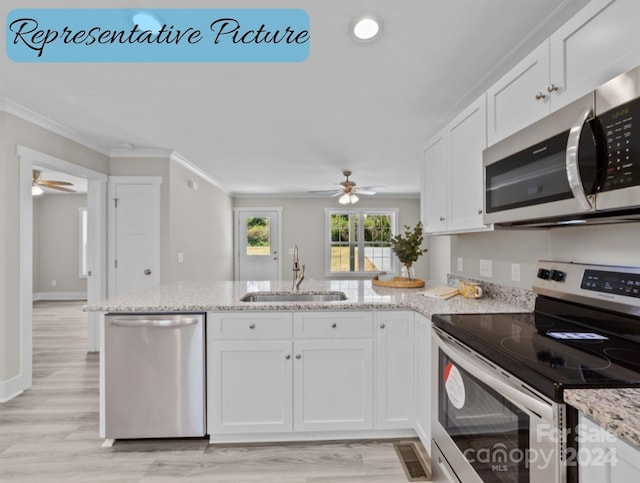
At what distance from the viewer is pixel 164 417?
198 centimetres

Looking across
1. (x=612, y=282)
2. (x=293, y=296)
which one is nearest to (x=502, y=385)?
(x=612, y=282)

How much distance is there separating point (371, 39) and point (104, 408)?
2.65 m

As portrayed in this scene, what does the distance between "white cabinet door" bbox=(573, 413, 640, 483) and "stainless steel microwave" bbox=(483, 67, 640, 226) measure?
23.5 inches

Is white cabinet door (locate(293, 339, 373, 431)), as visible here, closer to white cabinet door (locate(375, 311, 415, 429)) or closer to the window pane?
white cabinet door (locate(375, 311, 415, 429))

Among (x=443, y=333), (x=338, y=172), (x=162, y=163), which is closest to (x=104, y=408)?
(x=443, y=333)

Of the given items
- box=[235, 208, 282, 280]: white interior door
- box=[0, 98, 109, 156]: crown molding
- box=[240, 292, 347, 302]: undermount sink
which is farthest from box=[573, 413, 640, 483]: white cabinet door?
box=[235, 208, 282, 280]: white interior door

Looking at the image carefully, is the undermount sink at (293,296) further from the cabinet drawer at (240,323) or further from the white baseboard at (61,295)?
the white baseboard at (61,295)

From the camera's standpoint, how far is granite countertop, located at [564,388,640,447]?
0.67 meters

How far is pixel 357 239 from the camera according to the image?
7.78 metres

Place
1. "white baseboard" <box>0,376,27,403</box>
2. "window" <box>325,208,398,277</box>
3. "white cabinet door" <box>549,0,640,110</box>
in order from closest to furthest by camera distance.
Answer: "white cabinet door" <box>549,0,640,110</box>, "white baseboard" <box>0,376,27,403</box>, "window" <box>325,208,398,277</box>

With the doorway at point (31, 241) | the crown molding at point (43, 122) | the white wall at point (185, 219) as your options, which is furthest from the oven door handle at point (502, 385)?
the crown molding at point (43, 122)

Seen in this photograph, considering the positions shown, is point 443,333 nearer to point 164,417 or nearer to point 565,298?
point 565,298

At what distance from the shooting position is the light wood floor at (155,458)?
5.83 feet

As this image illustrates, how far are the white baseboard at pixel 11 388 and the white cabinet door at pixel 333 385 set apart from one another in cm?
247
